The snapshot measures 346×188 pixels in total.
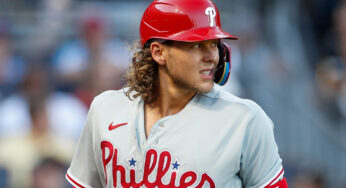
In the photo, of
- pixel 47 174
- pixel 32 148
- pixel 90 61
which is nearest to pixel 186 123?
pixel 47 174

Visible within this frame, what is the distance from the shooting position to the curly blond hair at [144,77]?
8.85 feet

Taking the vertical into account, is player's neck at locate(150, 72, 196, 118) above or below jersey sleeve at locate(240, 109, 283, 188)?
above

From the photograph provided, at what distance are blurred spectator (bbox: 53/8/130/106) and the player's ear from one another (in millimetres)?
3028

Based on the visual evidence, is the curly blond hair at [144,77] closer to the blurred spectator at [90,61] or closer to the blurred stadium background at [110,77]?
the blurred stadium background at [110,77]

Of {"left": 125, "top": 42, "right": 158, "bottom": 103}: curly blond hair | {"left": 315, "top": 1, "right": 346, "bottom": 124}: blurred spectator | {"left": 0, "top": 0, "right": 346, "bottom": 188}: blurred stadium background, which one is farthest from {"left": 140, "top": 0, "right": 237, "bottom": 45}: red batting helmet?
{"left": 315, "top": 1, "right": 346, "bottom": 124}: blurred spectator

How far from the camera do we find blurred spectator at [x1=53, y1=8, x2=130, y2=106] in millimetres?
5777

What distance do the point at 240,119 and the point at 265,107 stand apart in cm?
385

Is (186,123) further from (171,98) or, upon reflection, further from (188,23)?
(188,23)

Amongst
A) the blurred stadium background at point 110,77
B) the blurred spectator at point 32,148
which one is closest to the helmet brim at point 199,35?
the blurred stadium background at point 110,77

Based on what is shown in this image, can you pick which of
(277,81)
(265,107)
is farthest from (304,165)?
(277,81)

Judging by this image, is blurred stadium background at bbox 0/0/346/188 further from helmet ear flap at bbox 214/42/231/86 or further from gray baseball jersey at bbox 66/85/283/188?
helmet ear flap at bbox 214/42/231/86

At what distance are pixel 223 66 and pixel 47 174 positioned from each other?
2.60 meters

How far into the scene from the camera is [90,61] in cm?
597

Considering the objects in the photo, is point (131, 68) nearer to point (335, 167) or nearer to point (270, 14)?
point (335, 167)
